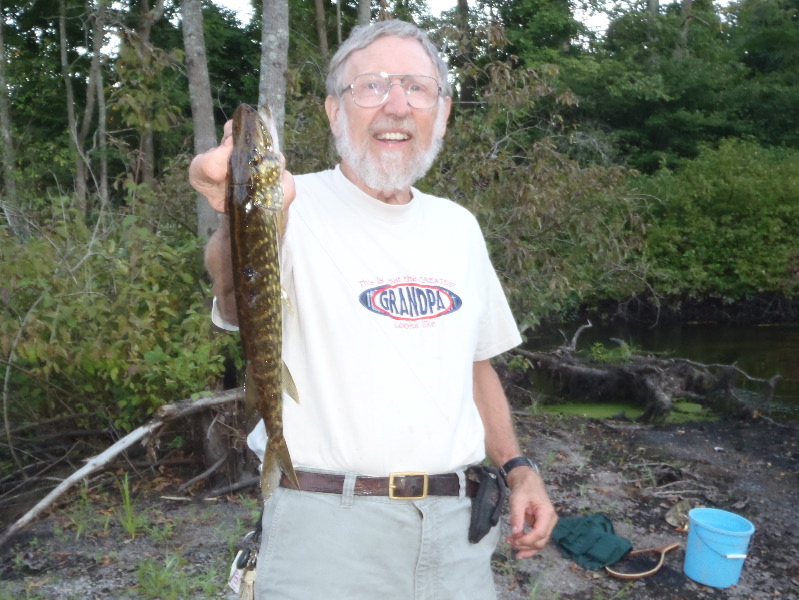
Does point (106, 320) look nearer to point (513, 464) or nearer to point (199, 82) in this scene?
point (199, 82)

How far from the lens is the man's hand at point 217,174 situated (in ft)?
5.95

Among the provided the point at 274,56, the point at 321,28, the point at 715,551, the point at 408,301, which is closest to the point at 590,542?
the point at 715,551

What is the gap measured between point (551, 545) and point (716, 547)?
39.4 inches

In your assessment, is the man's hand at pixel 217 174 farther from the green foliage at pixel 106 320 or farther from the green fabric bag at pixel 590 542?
the green fabric bag at pixel 590 542

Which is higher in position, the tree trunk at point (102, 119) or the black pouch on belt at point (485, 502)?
the tree trunk at point (102, 119)

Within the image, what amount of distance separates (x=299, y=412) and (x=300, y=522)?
12.2 inches

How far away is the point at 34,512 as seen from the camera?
169 inches

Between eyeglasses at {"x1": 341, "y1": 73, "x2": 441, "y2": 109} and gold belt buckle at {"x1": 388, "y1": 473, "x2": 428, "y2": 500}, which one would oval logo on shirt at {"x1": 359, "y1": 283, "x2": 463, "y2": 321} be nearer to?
gold belt buckle at {"x1": 388, "y1": 473, "x2": 428, "y2": 500}

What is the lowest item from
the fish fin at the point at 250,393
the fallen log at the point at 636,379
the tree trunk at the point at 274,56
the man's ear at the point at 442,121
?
the fallen log at the point at 636,379

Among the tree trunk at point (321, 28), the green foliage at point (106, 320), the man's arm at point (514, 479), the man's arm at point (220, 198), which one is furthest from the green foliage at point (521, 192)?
the tree trunk at point (321, 28)

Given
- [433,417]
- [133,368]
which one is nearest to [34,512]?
[133,368]

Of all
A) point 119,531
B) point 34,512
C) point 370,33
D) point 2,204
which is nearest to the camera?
point 370,33

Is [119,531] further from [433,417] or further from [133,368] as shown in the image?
[433,417]

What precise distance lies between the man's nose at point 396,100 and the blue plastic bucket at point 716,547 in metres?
3.24
